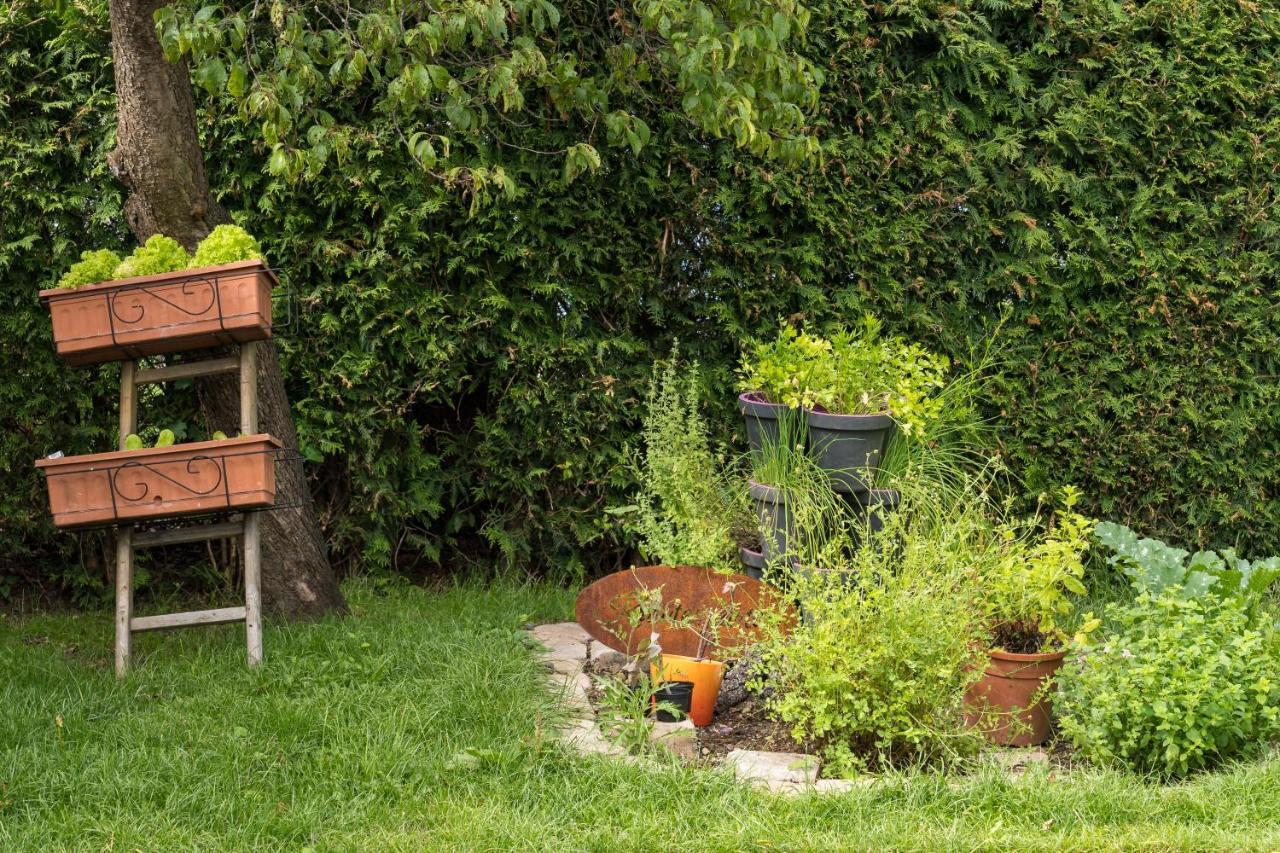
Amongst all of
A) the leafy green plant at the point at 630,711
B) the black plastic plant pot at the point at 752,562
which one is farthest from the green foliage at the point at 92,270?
the black plastic plant pot at the point at 752,562

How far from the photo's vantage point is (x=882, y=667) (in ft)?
11.5

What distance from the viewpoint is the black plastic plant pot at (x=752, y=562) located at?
444cm

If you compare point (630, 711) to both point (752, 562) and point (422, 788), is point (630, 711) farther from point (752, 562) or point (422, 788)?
point (752, 562)

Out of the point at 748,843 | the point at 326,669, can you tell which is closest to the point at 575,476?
the point at 326,669

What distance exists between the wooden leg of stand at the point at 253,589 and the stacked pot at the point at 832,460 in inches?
68.6

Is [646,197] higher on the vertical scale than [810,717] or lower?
higher

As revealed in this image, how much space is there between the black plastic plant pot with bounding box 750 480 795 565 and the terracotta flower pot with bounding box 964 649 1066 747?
772 mm

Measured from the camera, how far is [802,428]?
14.2 ft

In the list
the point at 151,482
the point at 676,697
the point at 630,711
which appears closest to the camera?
the point at 630,711

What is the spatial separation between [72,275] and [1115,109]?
4.27m

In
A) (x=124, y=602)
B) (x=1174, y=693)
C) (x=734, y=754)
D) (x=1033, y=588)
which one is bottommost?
(x=734, y=754)

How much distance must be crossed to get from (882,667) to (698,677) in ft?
1.98

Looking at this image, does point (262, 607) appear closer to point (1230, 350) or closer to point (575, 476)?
point (575, 476)

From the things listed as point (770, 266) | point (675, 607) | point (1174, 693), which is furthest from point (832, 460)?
point (1174, 693)
